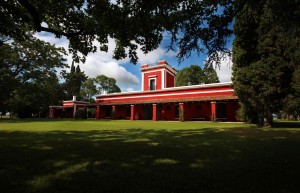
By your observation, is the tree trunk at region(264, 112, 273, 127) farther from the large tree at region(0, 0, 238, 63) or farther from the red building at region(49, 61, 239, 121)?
the large tree at region(0, 0, 238, 63)

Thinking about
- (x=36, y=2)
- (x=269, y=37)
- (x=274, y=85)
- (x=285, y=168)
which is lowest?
(x=285, y=168)

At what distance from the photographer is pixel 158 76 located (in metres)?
33.0

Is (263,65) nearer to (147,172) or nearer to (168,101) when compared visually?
(168,101)

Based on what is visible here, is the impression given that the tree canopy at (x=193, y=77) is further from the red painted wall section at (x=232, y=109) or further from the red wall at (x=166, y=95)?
the red painted wall section at (x=232, y=109)

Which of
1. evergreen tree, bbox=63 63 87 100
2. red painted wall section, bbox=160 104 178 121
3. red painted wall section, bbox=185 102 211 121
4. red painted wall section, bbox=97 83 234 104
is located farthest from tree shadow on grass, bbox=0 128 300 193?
evergreen tree, bbox=63 63 87 100

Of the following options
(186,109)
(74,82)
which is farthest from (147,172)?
(74,82)

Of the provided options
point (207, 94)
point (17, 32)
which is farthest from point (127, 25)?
point (207, 94)

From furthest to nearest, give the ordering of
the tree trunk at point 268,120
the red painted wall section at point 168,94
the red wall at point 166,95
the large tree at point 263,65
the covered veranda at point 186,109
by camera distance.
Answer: the red wall at point 166,95 → the red painted wall section at point 168,94 → the covered veranda at point 186,109 → the tree trunk at point 268,120 → the large tree at point 263,65

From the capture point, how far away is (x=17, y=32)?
26.3 feet

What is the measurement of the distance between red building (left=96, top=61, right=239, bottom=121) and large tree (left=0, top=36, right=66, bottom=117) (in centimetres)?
962

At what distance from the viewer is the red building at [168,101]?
75.4ft

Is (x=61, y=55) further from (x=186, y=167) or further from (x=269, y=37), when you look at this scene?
(x=186, y=167)

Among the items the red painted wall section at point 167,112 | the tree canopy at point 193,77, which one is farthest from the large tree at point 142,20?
the tree canopy at point 193,77

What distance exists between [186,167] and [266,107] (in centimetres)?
1348
